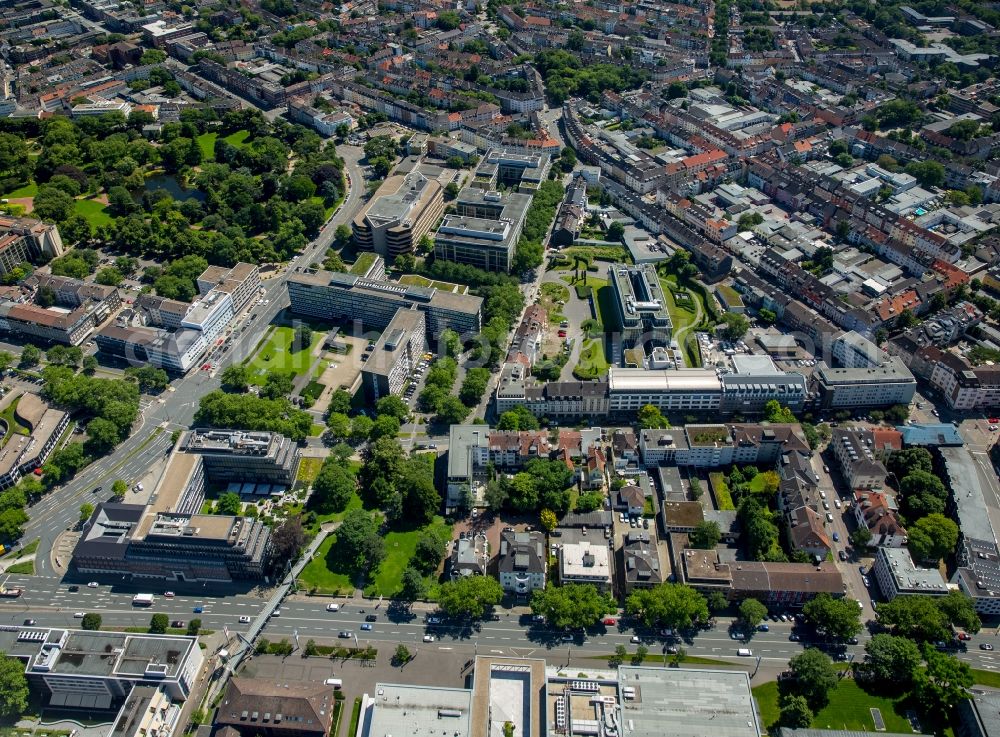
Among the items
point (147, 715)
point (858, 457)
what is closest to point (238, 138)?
point (147, 715)

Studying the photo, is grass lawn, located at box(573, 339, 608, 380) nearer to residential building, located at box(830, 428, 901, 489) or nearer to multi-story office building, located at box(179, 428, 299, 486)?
residential building, located at box(830, 428, 901, 489)

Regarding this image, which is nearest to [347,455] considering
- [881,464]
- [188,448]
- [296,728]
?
[188,448]

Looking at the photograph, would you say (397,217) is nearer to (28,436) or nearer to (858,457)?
(28,436)

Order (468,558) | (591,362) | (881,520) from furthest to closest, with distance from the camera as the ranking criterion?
(591,362) < (881,520) < (468,558)

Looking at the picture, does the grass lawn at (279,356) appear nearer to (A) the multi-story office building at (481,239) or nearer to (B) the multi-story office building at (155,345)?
(B) the multi-story office building at (155,345)

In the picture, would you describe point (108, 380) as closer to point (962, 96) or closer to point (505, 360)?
point (505, 360)

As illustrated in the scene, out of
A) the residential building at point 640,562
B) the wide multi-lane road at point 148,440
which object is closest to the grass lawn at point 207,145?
the wide multi-lane road at point 148,440
